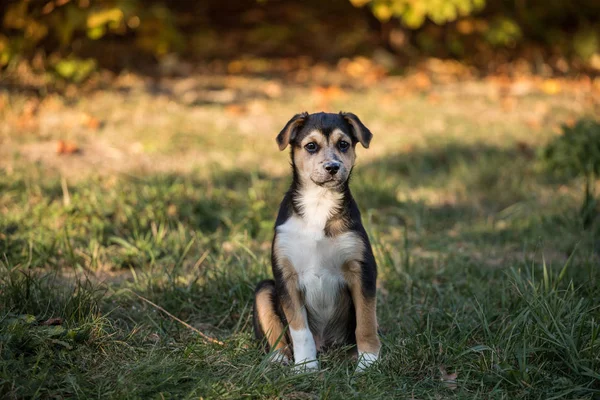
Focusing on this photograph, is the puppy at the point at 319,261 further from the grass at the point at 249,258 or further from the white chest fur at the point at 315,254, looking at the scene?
the grass at the point at 249,258

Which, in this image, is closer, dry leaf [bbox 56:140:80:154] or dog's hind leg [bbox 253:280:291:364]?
dog's hind leg [bbox 253:280:291:364]

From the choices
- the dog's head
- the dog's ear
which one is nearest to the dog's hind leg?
the dog's head

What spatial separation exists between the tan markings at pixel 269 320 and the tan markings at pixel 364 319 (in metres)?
0.47

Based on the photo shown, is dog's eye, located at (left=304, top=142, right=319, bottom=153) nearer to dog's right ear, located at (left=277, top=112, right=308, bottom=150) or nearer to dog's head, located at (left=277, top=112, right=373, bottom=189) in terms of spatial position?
dog's head, located at (left=277, top=112, right=373, bottom=189)

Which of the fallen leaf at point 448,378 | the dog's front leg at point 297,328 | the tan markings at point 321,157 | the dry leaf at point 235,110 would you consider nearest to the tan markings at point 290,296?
the dog's front leg at point 297,328

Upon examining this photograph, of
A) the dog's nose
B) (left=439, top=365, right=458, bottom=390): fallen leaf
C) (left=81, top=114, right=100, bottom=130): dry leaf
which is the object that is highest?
the dog's nose

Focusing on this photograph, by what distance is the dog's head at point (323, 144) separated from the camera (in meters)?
3.81

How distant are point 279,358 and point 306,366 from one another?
0.71ft

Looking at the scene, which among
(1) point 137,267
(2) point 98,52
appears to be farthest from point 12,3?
(1) point 137,267

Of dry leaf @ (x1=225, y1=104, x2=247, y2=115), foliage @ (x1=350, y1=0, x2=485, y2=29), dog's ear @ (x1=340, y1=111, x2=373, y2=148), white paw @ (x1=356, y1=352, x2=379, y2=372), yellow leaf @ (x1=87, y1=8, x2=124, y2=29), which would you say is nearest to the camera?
white paw @ (x1=356, y1=352, x2=379, y2=372)

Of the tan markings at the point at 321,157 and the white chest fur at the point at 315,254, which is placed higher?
the tan markings at the point at 321,157

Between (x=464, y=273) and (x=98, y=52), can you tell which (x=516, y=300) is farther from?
(x=98, y=52)

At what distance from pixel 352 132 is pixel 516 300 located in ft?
5.04

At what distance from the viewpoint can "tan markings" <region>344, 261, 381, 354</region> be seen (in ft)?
12.1
